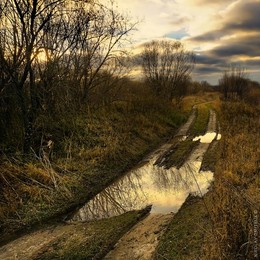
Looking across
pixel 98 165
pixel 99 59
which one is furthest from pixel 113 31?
pixel 98 165

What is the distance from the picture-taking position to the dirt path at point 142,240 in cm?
513

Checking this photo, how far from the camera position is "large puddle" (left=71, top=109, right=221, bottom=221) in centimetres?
714

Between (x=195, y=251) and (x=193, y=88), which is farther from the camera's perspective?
(x=193, y=88)

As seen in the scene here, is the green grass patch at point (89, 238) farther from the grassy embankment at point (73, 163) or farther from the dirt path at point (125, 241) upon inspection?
the grassy embankment at point (73, 163)

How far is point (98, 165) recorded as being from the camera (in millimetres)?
9922

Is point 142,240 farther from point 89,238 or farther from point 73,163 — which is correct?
point 73,163

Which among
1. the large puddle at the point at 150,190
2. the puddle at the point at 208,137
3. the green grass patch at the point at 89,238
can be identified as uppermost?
the puddle at the point at 208,137

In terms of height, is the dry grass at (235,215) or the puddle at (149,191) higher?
the dry grass at (235,215)

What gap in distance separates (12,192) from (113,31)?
11.2m

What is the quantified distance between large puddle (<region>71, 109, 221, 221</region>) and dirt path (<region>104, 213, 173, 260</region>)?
639 mm

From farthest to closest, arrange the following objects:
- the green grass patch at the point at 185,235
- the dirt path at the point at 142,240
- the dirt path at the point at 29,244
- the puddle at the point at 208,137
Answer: the puddle at the point at 208,137 < the dirt path at the point at 29,244 < the dirt path at the point at 142,240 < the green grass patch at the point at 185,235

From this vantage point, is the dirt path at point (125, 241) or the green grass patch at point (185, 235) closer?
the green grass patch at point (185, 235)

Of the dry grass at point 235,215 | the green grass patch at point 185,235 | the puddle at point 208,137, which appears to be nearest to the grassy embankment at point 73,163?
the puddle at point 208,137

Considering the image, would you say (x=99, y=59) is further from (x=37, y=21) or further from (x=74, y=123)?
(x=37, y=21)
